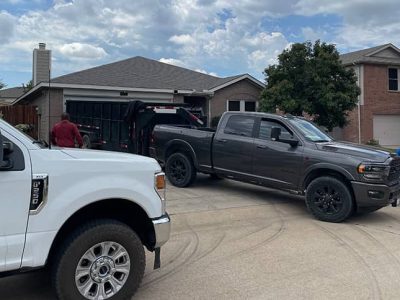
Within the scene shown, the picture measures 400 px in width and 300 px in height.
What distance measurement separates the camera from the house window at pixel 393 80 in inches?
1142

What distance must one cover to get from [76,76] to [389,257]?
1928 cm

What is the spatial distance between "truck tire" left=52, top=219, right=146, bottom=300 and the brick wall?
26.1 m

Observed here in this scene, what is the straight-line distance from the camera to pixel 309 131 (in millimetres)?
9430

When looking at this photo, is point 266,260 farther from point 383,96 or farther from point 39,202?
point 383,96

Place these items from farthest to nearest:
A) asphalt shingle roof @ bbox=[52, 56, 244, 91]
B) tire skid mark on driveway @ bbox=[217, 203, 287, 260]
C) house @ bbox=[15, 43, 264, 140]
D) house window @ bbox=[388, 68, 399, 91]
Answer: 1. house window @ bbox=[388, 68, 399, 91]
2. asphalt shingle roof @ bbox=[52, 56, 244, 91]
3. house @ bbox=[15, 43, 264, 140]
4. tire skid mark on driveway @ bbox=[217, 203, 287, 260]

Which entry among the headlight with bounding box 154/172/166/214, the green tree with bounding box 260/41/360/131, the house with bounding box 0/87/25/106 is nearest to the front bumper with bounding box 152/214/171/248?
the headlight with bounding box 154/172/166/214

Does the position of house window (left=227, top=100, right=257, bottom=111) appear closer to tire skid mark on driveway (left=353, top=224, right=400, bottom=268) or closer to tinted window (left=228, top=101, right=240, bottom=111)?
tinted window (left=228, top=101, right=240, bottom=111)

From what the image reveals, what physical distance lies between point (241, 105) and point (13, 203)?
23.3m

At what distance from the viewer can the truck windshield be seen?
915cm

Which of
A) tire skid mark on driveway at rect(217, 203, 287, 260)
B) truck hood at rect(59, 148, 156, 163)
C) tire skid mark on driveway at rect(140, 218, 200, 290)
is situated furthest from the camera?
tire skid mark on driveway at rect(217, 203, 287, 260)

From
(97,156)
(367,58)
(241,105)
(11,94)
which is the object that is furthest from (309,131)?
(11,94)

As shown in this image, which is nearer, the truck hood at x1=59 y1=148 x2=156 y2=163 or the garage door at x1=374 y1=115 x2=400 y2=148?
the truck hood at x1=59 y1=148 x2=156 y2=163

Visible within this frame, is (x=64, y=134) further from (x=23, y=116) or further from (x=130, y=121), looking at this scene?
(x=23, y=116)

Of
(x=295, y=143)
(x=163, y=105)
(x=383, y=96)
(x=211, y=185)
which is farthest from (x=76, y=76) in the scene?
(x=383, y=96)
